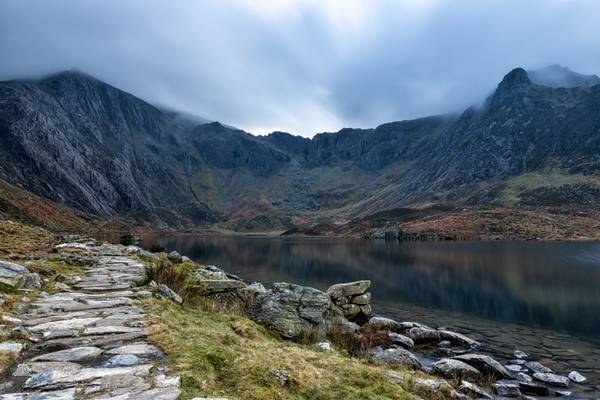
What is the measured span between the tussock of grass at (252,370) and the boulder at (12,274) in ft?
20.5

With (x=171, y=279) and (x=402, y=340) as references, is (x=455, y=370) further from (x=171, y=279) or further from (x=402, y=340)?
(x=171, y=279)

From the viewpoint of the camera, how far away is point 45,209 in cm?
18250

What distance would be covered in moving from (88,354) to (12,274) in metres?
8.66

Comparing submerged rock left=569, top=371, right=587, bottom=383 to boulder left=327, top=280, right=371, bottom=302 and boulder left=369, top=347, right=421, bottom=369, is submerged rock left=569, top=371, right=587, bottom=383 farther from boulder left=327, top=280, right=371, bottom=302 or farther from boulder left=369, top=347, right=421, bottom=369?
boulder left=327, top=280, right=371, bottom=302

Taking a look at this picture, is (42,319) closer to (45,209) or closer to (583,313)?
(583,313)

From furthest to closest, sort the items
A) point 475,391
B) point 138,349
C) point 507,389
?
point 507,389 < point 475,391 < point 138,349

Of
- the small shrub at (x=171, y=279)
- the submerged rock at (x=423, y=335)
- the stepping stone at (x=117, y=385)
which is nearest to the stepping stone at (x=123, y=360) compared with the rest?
the stepping stone at (x=117, y=385)

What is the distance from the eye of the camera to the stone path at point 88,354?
6.79 metres

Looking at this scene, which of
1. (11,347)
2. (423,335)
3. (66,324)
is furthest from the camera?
(423,335)

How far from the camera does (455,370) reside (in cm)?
1806

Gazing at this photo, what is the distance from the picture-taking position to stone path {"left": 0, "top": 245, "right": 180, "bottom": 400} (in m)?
6.79

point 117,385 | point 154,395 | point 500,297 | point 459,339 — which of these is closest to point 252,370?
point 154,395

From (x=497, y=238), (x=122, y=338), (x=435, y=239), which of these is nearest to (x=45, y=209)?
(x=435, y=239)

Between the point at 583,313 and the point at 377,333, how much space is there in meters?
21.8
